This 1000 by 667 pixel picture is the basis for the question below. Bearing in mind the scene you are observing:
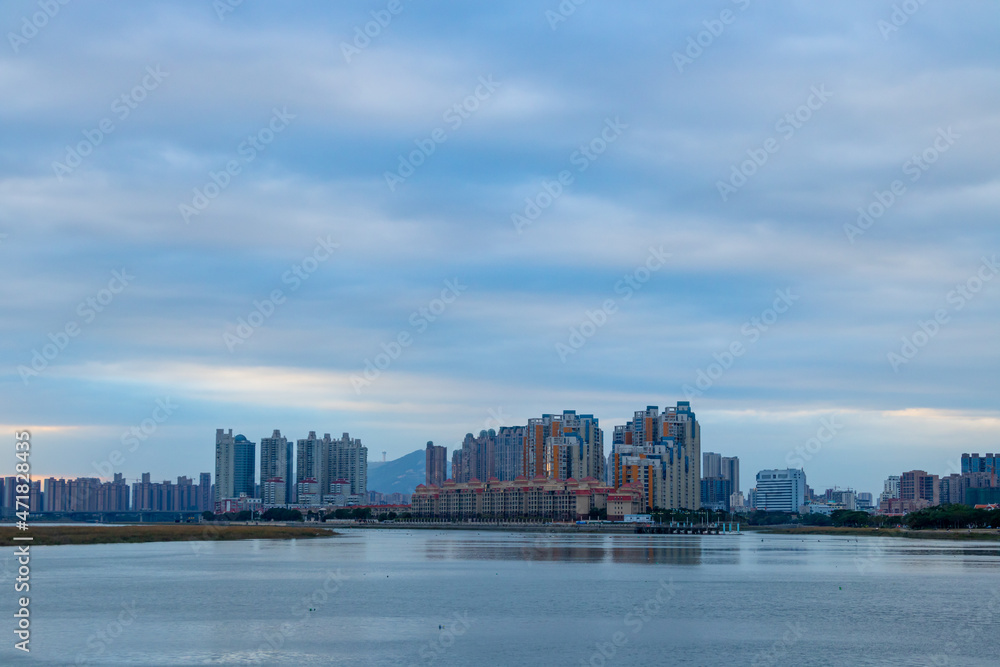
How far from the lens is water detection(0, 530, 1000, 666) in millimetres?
36625

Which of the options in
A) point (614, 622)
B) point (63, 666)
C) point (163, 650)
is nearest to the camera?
point (63, 666)

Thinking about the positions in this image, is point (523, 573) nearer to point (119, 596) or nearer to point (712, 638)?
point (119, 596)

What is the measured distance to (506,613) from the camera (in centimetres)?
4772

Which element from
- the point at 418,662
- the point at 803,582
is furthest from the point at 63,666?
the point at 803,582

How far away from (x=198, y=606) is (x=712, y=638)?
78.0ft

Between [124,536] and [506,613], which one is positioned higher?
[506,613]

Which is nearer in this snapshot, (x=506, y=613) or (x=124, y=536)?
(x=506, y=613)

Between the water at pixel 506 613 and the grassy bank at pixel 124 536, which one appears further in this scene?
the grassy bank at pixel 124 536

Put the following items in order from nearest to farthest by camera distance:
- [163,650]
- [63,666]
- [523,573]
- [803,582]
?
[63,666] → [163,650] → [803,582] → [523,573]

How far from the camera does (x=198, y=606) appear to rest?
49656 mm

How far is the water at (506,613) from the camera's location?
3662 centimetres

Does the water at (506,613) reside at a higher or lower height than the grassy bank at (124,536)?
higher

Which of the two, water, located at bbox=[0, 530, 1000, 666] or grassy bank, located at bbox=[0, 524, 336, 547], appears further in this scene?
grassy bank, located at bbox=[0, 524, 336, 547]

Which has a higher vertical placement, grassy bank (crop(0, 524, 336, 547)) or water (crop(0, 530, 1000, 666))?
water (crop(0, 530, 1000, 666))
